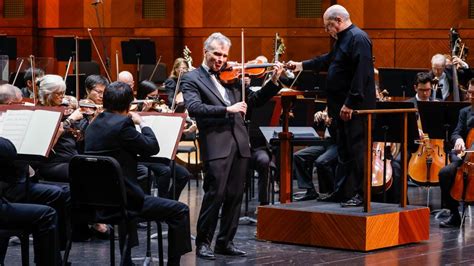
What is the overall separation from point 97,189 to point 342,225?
2052 millimetres

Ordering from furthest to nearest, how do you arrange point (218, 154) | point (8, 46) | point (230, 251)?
point (8, 46) < point (230, 251) < point (218, 154)

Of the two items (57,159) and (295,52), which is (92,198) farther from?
(295,52)

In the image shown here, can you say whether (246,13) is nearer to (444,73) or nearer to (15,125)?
(444,73)

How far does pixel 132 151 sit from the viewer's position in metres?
5.55

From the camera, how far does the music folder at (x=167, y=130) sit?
6.07 m

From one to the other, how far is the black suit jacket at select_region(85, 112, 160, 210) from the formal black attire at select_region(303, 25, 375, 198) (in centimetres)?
178

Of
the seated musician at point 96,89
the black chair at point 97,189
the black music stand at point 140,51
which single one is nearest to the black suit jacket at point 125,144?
the black chair at point 97,189

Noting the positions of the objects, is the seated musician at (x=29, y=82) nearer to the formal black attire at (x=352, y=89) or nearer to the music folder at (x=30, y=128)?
the formal black attire at (x=352, y=89)

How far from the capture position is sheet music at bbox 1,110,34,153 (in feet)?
18.0

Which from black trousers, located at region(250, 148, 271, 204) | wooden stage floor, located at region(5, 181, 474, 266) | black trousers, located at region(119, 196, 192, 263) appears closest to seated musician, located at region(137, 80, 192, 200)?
wooden stage floor, located at region(5, 181, 474, 266)

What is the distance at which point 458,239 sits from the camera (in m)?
7.29

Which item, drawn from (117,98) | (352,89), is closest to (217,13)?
(352,89)

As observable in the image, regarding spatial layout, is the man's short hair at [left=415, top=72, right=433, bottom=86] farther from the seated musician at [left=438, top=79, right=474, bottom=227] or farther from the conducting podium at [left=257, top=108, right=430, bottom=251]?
the conducting podium at [left=257, top=108, right=430, bottom=251]

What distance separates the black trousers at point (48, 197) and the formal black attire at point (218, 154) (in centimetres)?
88
